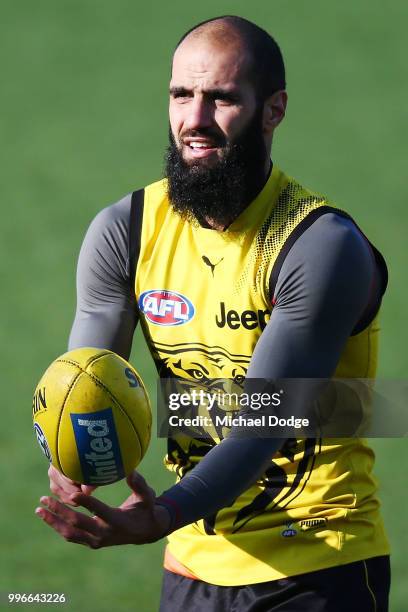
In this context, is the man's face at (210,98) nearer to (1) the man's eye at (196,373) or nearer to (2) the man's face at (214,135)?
(2) the man's face at (214,135)

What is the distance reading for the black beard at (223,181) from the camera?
16.5ft

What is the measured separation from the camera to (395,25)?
52.1ft

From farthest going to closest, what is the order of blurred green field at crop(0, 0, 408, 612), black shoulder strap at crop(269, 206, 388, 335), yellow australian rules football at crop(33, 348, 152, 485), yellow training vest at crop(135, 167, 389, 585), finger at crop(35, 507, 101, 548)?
1. blurred green field at crop(0, 0, 408, 612)
2. yellow training vest at crop(135, 167, 389, 585)
3. black shoulder strap at crop(269, 206, 388, 335)
4. yellow australian rules football at crop(33, 348, 152, 485)
5. finger at crop(35, 507, 101, 548)

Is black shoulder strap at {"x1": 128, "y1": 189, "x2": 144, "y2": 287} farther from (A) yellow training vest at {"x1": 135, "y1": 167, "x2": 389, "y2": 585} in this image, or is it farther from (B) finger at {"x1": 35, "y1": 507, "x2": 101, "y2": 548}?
(B) finger at {"x1": 35, "y1": 507, "x2": 101, "y2": 548}

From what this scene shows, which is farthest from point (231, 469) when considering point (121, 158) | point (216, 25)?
point (121, 158)

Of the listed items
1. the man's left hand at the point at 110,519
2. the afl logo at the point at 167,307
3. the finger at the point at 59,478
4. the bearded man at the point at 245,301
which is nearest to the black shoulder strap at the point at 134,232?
the bearded man at the point at 245,301

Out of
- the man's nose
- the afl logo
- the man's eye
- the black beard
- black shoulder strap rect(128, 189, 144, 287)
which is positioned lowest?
the man's eye

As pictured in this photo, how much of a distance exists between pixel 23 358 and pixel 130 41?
639 centimetres

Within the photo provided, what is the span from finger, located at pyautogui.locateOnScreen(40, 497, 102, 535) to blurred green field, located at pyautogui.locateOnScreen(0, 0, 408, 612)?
140 inches

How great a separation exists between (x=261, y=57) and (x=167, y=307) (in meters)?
0.92

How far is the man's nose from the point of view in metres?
4.95

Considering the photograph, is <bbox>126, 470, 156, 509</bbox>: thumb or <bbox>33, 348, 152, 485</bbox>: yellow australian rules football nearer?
<bbox>126, 470, 156, 509</bbox>: thumb

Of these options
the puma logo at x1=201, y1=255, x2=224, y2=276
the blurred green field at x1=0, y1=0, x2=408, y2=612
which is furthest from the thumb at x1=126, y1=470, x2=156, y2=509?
the blurred green field at x1=0, y1=0, x2=408, y2=612

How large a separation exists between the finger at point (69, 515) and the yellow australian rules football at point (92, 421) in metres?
0.53
